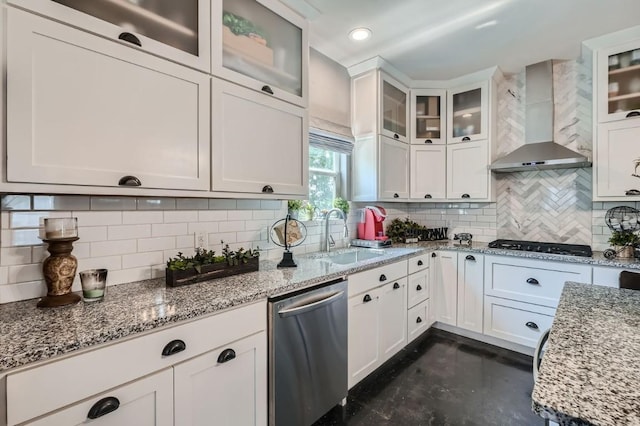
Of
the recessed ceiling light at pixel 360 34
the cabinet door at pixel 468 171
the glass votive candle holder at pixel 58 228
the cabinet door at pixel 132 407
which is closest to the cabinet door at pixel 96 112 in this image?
the glass votive candle holder at pixel 58 228

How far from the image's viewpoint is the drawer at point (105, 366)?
82 cm

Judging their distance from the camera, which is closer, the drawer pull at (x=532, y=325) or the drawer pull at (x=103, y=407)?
the drawer pull at (x=103, y=407)

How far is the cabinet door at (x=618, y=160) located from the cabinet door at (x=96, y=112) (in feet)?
10.2

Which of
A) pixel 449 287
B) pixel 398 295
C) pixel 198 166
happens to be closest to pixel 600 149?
pixel 449 287

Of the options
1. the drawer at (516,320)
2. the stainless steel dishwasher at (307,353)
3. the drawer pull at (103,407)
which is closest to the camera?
the drawer pull at (103,407)

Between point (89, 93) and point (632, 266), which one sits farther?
point (632, 266)

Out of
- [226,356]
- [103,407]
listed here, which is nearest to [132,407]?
[103,407]

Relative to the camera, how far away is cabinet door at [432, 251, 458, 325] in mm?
2961

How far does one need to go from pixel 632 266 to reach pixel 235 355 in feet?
8.94

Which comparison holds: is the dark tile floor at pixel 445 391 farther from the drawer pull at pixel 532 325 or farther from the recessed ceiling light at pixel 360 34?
the recessed ceiling light at pixel 360 34

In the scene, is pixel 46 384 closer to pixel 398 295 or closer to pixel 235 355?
pixel 235 355

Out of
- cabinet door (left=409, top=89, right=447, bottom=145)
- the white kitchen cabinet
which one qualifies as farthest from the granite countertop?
cabinet door (left=409, top=89, right=447, bottom=145)

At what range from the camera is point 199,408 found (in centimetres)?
119

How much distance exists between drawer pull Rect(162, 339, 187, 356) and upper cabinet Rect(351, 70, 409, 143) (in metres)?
2.42
